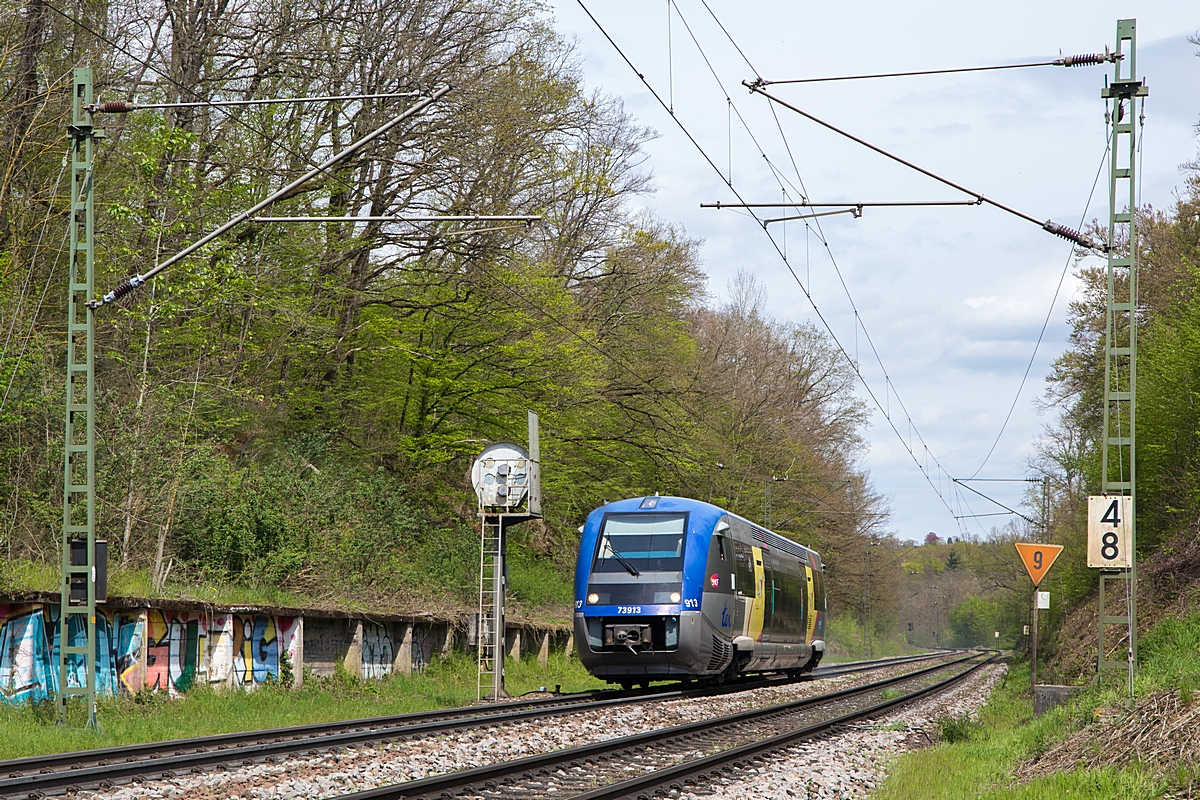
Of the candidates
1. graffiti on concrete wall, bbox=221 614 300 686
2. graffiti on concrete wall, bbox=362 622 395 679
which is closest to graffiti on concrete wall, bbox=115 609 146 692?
graffiti on concrete wall, bbox=221 614 300 686

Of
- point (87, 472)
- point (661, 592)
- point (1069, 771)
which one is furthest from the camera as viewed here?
point (661, 592)

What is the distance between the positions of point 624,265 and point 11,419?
24754 mm

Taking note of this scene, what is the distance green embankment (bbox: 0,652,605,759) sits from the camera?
12727mm

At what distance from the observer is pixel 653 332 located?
40.7 metres

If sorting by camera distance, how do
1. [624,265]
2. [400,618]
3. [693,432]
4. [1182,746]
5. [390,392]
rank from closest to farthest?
1. [1182,746]
2. [400,618]
3. [390,392]
4. [693,432]
5. [624,265]

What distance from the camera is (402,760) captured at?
36.2ft

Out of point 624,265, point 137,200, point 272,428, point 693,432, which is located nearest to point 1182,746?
point 137,200

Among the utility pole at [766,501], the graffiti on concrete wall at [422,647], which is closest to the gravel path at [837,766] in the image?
the graffiti on concrete wall at [422,647]

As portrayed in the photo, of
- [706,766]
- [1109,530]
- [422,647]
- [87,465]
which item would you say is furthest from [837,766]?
[422,647]

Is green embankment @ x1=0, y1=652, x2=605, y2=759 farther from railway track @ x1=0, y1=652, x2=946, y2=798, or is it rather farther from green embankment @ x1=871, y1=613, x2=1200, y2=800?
green embankment @ x1=871, y1=613, x2=1200, y2=800

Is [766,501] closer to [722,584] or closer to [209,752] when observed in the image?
[722,584]

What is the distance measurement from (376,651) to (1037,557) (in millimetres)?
11679

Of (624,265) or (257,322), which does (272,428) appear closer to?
(257,322)

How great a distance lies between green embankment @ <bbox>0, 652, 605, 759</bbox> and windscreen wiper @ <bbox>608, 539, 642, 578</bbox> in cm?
349
